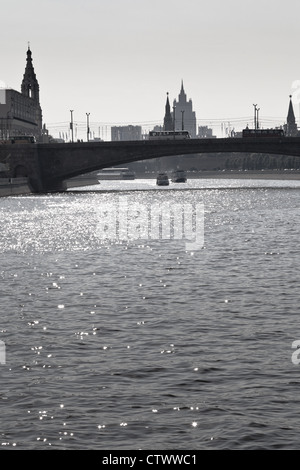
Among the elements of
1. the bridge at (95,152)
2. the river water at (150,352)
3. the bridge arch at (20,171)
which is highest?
the bridge at (95,152)

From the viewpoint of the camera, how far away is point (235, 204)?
107 metres

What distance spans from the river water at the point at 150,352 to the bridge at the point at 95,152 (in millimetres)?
87564

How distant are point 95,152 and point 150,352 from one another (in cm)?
11915

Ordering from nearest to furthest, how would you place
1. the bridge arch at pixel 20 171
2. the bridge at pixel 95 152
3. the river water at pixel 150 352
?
the river water at pixel 150 352, the bridge at pixel 95 152, the bridge arch at pixel 20 171

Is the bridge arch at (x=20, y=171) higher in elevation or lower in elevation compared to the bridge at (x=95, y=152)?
lower

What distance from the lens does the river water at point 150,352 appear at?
650 inches

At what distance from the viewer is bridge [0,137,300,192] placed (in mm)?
132500

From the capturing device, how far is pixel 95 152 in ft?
459

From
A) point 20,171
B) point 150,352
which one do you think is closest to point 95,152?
point 20,171

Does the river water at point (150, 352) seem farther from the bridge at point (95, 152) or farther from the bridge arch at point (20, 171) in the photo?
the bridge arch at point (20, 171)

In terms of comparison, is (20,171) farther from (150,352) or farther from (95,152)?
(150,352)

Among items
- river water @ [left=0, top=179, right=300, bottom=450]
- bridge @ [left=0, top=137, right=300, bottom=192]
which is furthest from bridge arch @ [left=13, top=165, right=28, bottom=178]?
river water @ [left=0, top=179, right=300, bottom=450]

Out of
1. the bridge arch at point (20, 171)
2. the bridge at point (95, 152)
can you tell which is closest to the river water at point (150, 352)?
the bridge at point (95, 152)

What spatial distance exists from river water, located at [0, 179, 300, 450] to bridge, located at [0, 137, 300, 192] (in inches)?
3447
